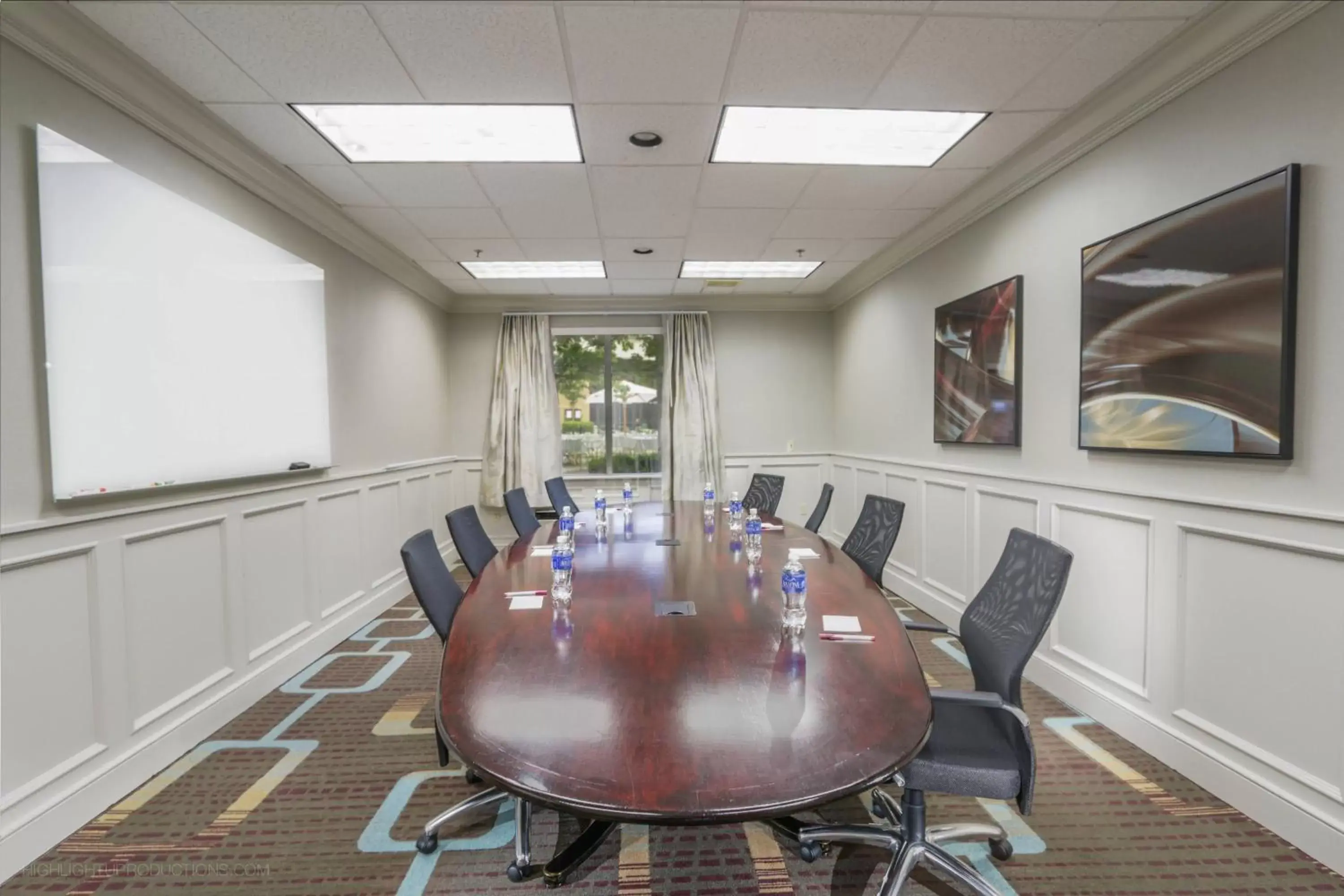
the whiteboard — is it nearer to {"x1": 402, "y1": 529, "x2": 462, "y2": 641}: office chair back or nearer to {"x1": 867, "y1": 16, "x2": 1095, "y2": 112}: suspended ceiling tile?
{"x1": 402, "y1": 529, "x2": 462, "y2": 641}: office chair back

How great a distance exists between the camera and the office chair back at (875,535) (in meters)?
2.61

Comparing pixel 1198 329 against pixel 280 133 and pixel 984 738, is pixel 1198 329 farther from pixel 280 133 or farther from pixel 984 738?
pixel 280 133

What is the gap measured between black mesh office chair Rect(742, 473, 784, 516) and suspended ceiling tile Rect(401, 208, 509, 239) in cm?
259

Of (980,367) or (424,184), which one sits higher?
(424,184)

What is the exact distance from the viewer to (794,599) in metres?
1.73

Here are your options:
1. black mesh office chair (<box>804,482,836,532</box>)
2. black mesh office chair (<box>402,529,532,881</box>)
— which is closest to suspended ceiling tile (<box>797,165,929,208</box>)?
black mesh office chair (<box>804,482,836,532</box>)

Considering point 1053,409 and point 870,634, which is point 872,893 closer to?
point 870,634

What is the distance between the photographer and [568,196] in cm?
335

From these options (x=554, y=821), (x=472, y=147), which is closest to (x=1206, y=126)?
(x=472, y=147)

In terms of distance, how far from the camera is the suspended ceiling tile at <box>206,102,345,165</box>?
2424mm

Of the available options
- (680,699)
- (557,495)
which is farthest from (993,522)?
(557,495)

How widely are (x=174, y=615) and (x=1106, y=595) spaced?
159 inches

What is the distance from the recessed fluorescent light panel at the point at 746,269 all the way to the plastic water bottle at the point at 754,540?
112 inches

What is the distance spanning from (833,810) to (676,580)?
37.8 inches
